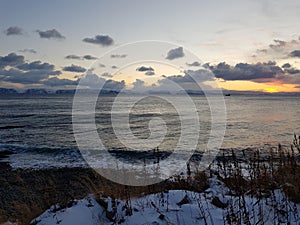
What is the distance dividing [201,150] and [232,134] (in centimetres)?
1044

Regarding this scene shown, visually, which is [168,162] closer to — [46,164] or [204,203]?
[46,164]

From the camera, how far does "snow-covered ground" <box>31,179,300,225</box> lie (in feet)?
16.7

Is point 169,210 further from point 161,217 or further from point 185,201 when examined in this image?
point 185,201

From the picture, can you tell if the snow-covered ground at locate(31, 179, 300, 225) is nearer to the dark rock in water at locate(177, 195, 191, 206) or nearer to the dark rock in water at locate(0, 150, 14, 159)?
the dark rock in water at locate(177, 195, 191, 206)

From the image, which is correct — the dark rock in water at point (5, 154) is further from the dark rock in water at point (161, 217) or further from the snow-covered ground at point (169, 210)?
the dark rock in water at point (161, 217)

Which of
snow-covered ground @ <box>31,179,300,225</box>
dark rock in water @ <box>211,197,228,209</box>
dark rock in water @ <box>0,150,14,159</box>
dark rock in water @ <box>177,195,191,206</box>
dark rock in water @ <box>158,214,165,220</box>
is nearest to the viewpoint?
snow-covered ground @ <box>31,179,300,225</box>

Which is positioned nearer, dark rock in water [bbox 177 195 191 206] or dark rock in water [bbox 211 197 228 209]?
dark rock in water [bbox 211 197 228 209]

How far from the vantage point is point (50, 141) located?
98.9 ft

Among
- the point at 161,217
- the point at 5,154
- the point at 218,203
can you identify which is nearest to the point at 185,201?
the point at 218,203

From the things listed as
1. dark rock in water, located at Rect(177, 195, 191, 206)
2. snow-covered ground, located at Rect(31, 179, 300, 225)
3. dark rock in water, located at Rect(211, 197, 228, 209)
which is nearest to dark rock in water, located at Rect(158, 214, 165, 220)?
snow-covered ground, located at Rect(31, 179, 300, 225)

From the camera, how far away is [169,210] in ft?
18.1

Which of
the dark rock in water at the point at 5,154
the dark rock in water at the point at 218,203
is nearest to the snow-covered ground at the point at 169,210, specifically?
the dark rock in water at the point at 218,203

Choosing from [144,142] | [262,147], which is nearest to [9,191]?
[144,142]

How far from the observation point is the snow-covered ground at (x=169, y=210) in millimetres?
5082
